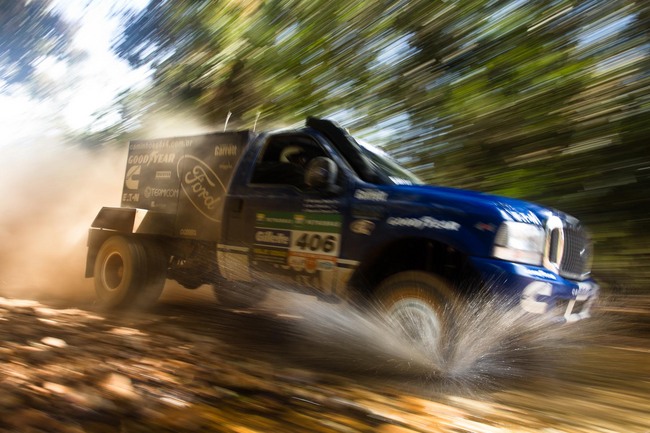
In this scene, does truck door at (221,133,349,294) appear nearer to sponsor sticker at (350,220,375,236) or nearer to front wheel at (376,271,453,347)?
sponsor sticker at (350,220,375,236)

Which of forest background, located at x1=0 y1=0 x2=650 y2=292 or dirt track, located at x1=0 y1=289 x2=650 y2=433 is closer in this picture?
dirt track, located at x1=0 y1=289 x2=650 y2=433

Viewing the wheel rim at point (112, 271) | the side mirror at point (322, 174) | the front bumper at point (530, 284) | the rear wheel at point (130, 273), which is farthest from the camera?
the wheel rim at point (112, 271)

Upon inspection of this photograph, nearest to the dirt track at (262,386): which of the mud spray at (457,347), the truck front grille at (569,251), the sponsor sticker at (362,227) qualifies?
the mud spray at (457,347)

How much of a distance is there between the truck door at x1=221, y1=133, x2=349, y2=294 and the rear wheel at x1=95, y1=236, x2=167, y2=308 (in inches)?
48.9

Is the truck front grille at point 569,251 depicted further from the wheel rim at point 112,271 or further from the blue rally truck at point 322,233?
the wheel rim at point 112,271

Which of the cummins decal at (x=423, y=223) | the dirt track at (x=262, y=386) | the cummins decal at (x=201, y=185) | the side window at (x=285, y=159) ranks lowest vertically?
the dirt track at (x=262, y=386)

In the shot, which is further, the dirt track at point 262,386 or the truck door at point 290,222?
the truck door at point 290,222

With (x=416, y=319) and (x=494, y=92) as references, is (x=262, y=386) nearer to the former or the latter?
(x=416, y=319)

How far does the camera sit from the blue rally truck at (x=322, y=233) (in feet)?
12.1

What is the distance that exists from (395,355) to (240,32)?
9.08m

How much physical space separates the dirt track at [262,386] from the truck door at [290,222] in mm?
628

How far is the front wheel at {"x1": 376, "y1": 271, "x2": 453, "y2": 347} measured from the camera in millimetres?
3670

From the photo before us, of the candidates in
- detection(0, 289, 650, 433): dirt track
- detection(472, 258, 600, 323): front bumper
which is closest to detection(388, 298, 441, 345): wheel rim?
detection(0, 289, 650, 433): dirt track

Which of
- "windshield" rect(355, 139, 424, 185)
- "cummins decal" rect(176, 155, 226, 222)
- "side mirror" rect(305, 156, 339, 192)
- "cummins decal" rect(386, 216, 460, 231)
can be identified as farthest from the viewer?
"cummins decal" rect(176, 155, 226, 222)
